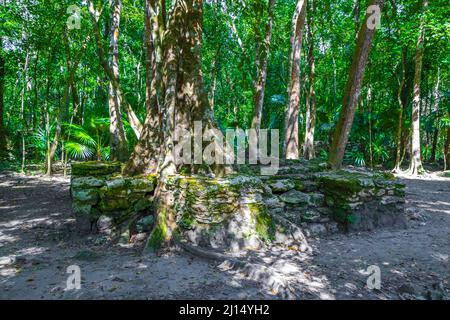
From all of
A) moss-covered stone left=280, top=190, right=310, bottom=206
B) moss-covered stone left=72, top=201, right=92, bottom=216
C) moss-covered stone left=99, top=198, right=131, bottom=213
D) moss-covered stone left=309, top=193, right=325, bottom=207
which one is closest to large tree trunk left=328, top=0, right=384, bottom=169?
moss-covered stone left=309, top=193, right=325, bottom=207

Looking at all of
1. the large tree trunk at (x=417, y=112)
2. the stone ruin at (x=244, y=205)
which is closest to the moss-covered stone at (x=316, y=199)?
the stone ruin at (x=244, y=205)

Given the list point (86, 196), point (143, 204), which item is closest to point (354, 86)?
point (143, 204)

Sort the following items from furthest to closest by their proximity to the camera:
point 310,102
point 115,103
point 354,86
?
1. point 310,102
2. point 115,103
3. point 354,86

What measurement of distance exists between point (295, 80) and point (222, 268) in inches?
306

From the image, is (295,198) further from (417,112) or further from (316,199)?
(417,112)

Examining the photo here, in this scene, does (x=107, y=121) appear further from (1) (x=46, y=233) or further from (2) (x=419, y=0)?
(2) (x=419, y=0)

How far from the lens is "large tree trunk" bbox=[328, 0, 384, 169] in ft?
22.2

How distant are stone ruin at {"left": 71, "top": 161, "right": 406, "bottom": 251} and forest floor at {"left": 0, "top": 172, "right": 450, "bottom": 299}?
320 millimetres

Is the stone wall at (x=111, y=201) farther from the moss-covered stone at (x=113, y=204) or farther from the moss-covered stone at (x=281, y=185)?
the moss-covered stone at (x=281, y=185)

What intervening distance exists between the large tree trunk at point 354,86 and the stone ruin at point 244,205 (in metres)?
0.78

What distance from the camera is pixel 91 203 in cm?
586

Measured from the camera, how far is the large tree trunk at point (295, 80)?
10344 millimetres

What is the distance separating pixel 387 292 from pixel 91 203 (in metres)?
4.96

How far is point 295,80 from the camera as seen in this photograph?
34.2 feet
